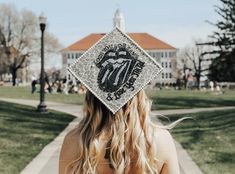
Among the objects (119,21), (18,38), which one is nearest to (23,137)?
(119,21)

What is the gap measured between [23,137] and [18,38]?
84975 millimetres

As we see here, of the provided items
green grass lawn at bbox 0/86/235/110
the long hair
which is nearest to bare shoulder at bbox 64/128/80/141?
the long hair

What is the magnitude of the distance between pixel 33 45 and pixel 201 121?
79822 millimetres

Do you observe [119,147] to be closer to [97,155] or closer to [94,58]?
[97,155]

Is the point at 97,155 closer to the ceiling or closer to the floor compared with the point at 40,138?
closer to the ceiling

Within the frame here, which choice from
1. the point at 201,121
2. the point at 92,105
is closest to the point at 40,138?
the point at 201,121

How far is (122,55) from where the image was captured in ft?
7.98

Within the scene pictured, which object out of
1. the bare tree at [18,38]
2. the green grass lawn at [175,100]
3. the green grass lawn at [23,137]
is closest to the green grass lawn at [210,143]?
the green grass lawn at [23,137]

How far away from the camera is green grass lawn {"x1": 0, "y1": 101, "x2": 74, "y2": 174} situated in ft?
30.8

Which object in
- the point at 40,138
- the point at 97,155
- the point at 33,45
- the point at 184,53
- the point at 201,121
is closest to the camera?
the point at 97,155

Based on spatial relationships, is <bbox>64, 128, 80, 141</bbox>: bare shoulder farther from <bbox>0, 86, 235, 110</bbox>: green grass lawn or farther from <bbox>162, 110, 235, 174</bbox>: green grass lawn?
<bbox>0, 86, 235, 110</bbox>: green grass lawn

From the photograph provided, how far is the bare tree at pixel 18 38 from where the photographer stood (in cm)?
9369

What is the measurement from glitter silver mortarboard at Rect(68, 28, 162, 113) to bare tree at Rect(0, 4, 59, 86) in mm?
92614

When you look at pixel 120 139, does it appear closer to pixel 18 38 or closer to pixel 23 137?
pixel 23 137
